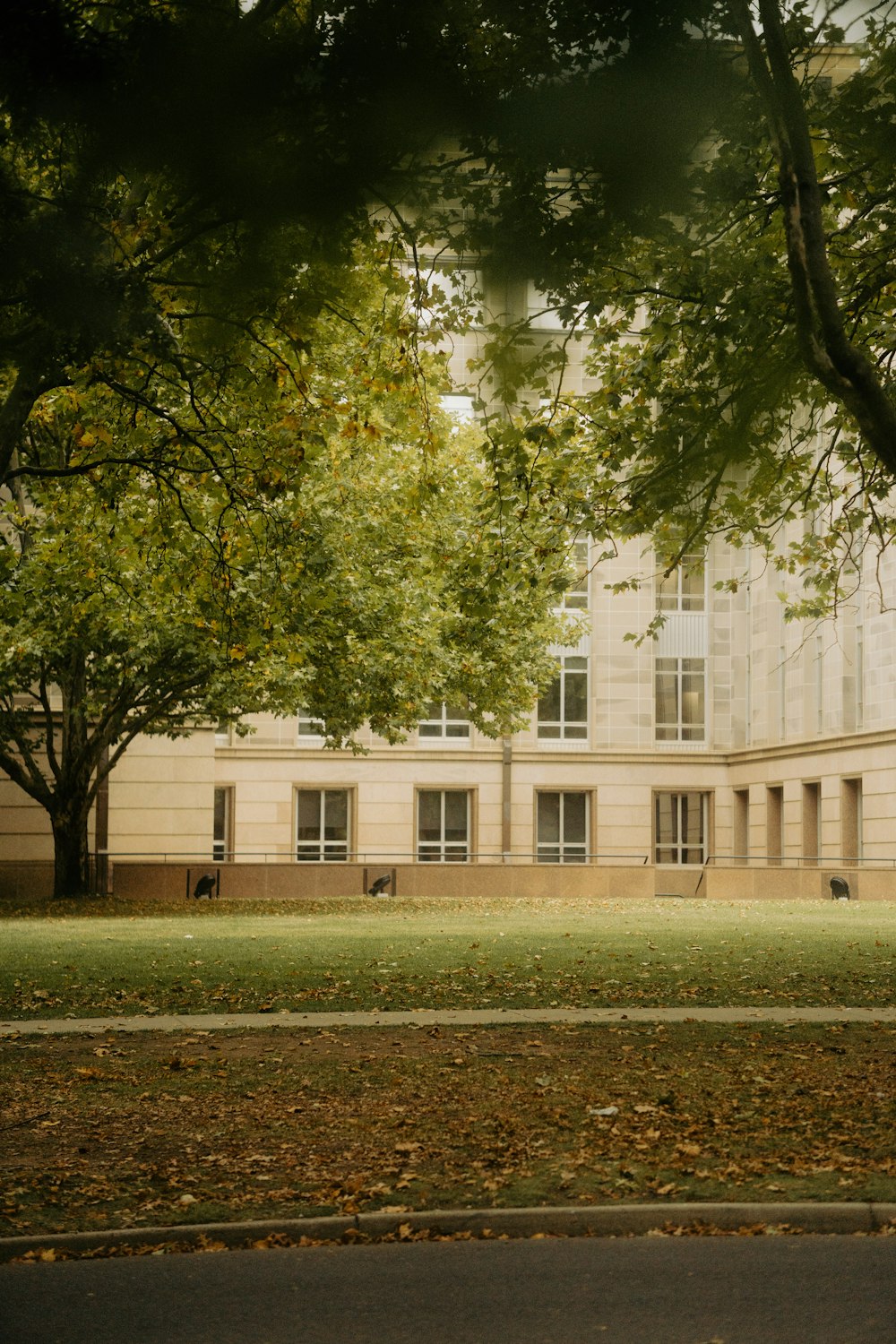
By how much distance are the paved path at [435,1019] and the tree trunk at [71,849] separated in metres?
16.9

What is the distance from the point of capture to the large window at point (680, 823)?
175 ft

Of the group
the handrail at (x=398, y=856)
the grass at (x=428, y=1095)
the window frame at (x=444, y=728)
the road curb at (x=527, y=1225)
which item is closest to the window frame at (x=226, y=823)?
the handrail at (x=398, y=856)

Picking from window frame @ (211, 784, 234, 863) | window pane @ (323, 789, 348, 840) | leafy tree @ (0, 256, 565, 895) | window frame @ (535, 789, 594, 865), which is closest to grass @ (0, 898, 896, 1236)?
leafy tree @ (0, 256, 565, 895)

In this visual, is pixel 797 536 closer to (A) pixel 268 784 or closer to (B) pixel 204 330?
(A) pixel 268 784

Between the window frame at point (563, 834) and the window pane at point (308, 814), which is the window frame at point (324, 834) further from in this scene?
the window frame at point (563, 834)

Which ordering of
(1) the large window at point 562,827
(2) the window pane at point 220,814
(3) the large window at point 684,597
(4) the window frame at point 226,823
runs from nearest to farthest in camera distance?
(4) the window frame at point 226,823 → (2) the window pane at point 220,814 → (1) the large window at point 562,827 → (3) the large window at point 684,597

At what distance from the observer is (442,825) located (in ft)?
170

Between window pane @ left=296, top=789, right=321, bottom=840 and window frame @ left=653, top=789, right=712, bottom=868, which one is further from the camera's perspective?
window frame @ left=653, top=789, right=712, bottom=868

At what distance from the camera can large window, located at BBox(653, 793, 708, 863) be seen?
53438 mm

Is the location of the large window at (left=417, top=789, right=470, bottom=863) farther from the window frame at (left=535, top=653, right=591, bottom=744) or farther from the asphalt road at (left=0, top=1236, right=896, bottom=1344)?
the asphalt road at (left=0, top=1236, right=896, bottom=1344)

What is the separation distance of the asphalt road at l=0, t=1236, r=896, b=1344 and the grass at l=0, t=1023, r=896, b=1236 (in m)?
0.59

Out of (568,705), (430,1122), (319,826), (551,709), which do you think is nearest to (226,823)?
(319,826)

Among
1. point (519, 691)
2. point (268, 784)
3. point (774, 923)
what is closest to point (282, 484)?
point (774, 923)

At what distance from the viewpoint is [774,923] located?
82.4 ft
